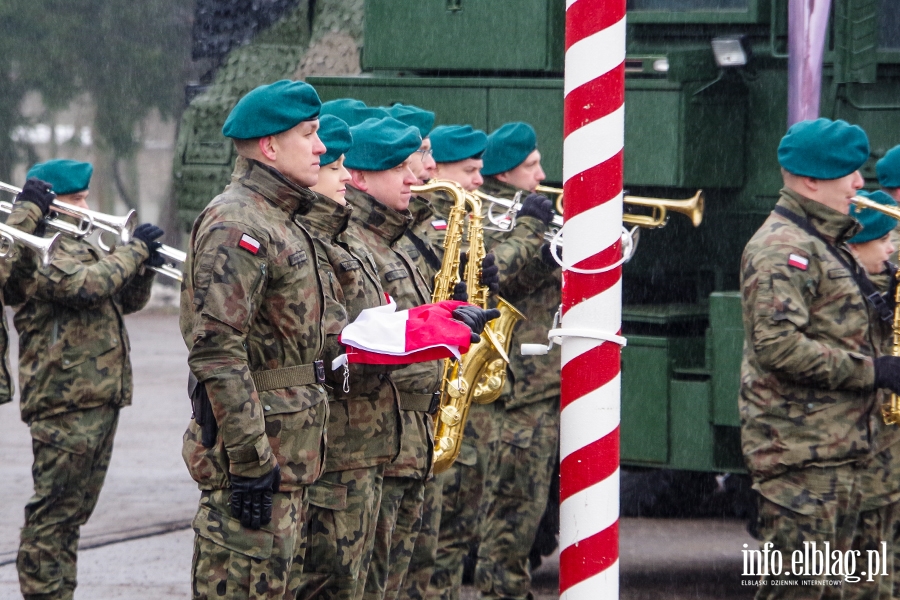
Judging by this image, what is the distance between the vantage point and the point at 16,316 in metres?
6.24

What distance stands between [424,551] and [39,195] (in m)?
2.33

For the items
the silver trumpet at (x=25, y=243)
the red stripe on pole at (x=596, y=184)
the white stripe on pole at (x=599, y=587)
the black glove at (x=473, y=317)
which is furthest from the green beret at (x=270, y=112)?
the silver trumpet at (x=25, y=243)

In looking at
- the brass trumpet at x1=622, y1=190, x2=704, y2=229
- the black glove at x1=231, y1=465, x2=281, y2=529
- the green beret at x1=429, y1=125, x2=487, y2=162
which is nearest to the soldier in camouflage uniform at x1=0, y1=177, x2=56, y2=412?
the green beret at x1=429, y1=125, x2=487, y2=162

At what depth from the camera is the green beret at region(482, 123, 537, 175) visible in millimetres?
6742

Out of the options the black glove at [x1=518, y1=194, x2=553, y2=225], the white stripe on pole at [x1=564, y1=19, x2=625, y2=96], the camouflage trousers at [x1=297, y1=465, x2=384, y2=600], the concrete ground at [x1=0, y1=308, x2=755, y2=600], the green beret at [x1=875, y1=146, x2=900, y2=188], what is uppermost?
the white stripe on pole at [x1=564, y1=19, x2=625, y2=96]

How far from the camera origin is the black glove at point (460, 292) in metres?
5.69

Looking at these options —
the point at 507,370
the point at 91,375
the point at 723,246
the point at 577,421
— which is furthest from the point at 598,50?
the point at 723,246

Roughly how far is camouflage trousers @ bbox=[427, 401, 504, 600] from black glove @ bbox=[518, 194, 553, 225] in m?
0.83

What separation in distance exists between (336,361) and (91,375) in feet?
6.89

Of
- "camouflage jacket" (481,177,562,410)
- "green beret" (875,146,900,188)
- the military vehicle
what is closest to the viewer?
"green beret" (875,146,900,188)

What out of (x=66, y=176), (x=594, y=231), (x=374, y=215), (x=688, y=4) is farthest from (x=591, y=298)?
(x=688, y=4)

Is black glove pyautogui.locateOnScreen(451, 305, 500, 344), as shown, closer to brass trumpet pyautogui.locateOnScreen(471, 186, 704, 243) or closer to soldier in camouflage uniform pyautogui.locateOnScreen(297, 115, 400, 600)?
soldier in camouflage uniform pyautogui.locateOnScreen(297, 115, 400, 600)

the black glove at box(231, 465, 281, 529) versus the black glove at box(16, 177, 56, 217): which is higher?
the black glove at box(16, 177, 56, 217)

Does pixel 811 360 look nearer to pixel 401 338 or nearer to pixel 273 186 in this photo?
pixel 401 338
